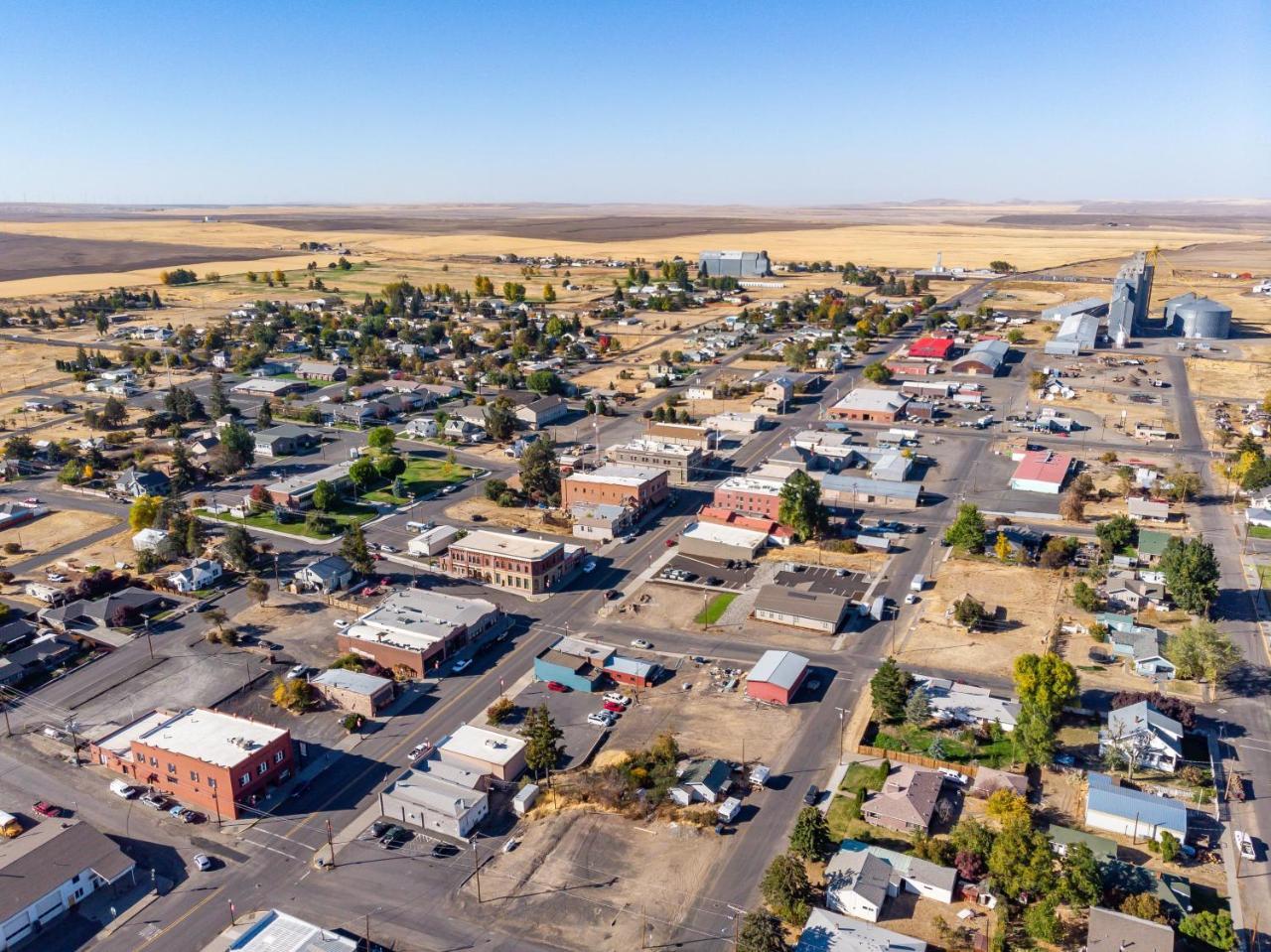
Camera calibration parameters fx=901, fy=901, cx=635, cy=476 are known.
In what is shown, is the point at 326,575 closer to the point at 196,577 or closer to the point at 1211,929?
the point at 196,577

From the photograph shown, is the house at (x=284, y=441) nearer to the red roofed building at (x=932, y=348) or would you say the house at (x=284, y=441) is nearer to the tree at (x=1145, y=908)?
the tree at (x=1145, y=908)

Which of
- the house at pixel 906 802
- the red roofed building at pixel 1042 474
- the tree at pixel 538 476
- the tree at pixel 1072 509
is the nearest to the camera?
the house at pixel 906 802

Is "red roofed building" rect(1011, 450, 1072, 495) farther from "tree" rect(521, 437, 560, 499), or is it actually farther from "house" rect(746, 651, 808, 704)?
"tree" rect(521, 437, 560, 499)

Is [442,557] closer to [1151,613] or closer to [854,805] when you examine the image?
[854,805]

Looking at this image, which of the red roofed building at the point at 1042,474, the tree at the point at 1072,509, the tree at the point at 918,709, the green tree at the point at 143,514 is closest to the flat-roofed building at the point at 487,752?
the tree at the point at 918,709

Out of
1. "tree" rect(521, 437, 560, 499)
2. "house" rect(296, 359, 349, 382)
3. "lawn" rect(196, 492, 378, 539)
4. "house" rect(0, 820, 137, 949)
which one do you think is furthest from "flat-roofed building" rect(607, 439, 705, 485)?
"house" rect(296, 359, 349, 382)

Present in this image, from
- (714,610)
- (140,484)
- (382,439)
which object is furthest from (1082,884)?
(140,484)
